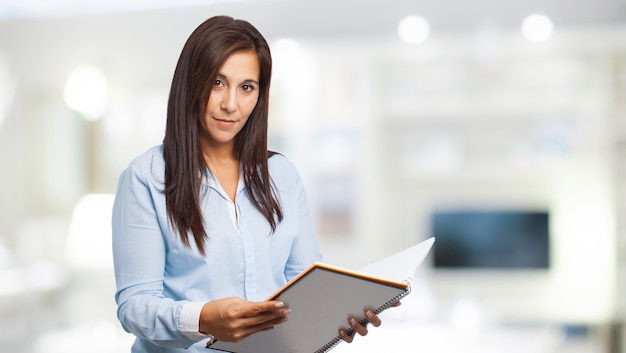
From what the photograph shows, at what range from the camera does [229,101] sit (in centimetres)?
107

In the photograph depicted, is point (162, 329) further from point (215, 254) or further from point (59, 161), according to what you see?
point (59, 161)

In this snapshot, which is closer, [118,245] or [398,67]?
[118,245]

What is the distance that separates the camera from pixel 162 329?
1030 millimetres

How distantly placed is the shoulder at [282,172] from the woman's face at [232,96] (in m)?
0.11

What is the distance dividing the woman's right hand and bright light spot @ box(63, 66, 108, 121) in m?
4.29

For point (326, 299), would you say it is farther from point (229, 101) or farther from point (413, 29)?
point (413, 29)

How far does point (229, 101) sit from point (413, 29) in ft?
12.5

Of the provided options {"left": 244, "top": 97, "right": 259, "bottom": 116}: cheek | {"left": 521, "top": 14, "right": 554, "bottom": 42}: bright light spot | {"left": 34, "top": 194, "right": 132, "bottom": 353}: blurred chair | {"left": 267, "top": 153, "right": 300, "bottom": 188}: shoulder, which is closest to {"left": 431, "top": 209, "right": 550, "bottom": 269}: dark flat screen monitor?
{"left": 521, "top": 14, "right": 554, "bottom": 42}: bright light spot

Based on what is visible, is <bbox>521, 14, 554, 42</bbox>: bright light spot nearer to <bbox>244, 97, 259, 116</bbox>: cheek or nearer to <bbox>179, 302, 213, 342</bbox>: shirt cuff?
<bbox>244, 97, 259, 116</bbox>: cheek

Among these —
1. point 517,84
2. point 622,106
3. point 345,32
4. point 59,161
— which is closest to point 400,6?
point 345,32

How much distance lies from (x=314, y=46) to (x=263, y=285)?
11.8 ft

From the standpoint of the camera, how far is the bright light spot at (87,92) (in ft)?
16.9

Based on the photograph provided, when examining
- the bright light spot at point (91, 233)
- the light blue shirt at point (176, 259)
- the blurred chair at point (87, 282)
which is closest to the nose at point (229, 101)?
the light blue shirt at point (176, 259)

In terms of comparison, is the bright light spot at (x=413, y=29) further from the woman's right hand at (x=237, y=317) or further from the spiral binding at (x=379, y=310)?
the woman's right hand at (x=237, y=317)
